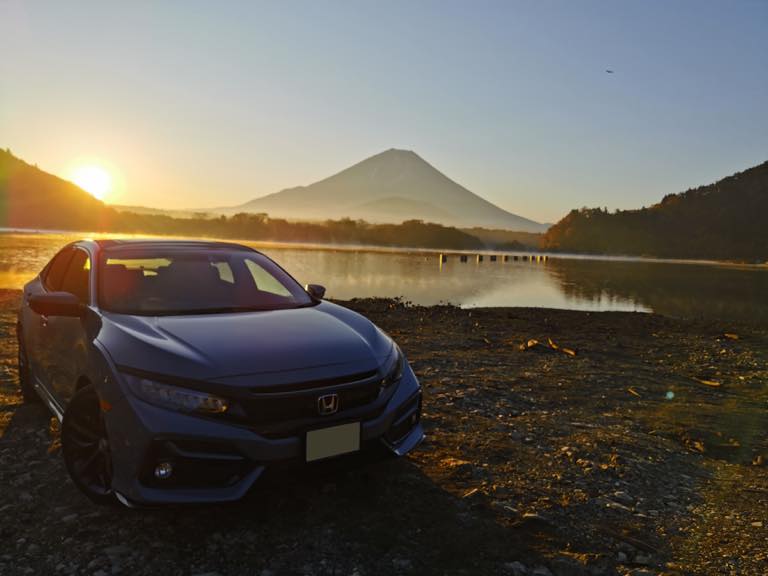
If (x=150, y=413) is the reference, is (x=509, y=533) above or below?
below

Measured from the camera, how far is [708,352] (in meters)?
10.5

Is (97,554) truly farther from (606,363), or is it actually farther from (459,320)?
(459,320)

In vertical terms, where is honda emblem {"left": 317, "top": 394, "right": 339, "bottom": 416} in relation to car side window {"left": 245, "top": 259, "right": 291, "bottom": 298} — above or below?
below

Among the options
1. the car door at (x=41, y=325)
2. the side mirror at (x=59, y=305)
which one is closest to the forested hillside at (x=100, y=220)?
the car door at (x=41, y=325)

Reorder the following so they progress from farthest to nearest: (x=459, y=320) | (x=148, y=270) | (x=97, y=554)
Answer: (x=459, y=320), (x=148, y=270), (x=97, y=554)

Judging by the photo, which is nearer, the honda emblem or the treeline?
the honda emblem

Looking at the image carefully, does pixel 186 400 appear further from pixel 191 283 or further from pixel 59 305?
pixel 191 283

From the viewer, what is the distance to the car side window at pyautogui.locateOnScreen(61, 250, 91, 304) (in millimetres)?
3997

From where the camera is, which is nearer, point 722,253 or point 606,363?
point 606,363

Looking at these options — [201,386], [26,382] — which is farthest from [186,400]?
[26,382]

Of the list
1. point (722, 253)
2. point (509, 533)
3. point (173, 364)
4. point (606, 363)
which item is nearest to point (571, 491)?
point (509, 533)

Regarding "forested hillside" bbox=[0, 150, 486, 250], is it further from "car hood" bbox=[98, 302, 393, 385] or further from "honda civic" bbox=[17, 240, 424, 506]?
"car hood" bbox=[98, 302, 393, 385]

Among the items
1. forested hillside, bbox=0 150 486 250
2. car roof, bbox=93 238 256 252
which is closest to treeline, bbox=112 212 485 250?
forested hillside, bbox=0 150 486 250

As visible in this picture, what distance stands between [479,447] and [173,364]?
302 centimetres
